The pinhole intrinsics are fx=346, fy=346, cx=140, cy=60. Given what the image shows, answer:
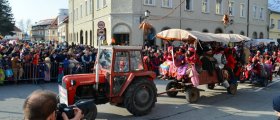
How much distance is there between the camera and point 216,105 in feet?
36.7

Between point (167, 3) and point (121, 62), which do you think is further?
point (167, 3)

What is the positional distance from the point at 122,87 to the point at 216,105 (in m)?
3.59

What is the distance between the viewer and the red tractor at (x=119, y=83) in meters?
8.93

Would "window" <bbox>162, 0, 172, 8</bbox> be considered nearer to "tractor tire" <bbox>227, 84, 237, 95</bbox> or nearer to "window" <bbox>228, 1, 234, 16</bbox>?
"window" <bbox>228, 1, 234, 16</bbox>

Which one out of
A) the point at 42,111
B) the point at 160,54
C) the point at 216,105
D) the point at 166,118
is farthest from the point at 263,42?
the point at 42,111

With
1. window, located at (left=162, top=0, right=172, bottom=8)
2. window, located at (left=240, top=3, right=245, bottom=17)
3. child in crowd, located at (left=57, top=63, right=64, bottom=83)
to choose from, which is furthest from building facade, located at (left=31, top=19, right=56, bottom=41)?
child in crowd, located at (left=57, top=63, right=64, bottom=83)

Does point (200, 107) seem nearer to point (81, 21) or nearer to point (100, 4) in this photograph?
point (100, 4)

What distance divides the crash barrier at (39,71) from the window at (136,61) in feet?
23.6

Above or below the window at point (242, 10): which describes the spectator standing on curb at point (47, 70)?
below

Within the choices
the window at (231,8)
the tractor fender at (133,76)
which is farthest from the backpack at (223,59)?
the window at (231,8)

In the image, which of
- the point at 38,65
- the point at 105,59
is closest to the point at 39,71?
the point at 38,65

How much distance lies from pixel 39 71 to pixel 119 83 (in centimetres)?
765

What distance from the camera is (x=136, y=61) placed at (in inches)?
382

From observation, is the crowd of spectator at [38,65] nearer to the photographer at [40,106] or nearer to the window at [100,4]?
the photographer at [40,106]
